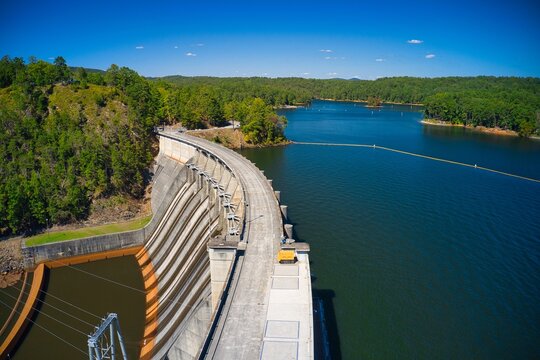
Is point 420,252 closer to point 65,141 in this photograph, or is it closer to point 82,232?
point 82,232

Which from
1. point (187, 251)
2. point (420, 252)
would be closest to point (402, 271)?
point (420, 252)

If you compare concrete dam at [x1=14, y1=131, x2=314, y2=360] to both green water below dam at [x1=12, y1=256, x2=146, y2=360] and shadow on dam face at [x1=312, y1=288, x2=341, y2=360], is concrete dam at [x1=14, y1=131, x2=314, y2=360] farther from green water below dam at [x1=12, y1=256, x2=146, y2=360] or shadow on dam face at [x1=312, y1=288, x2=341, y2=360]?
shadow on dam face at [x1=312, y1=288, x2=341, y2=360]

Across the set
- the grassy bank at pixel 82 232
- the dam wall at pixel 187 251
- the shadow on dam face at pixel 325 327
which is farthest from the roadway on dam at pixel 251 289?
the grassy bank at pixel 82 232

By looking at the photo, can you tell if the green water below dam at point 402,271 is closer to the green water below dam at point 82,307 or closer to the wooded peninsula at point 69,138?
the green water below dam at point 82,307

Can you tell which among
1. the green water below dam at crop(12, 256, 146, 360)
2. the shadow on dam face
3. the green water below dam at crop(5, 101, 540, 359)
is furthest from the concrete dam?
the shadow on dam face

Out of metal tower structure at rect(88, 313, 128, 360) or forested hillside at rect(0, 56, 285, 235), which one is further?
forested hillside at rect(0, 56, 285, 235)

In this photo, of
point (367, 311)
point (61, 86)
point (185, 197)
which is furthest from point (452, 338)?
point (61, 86)
